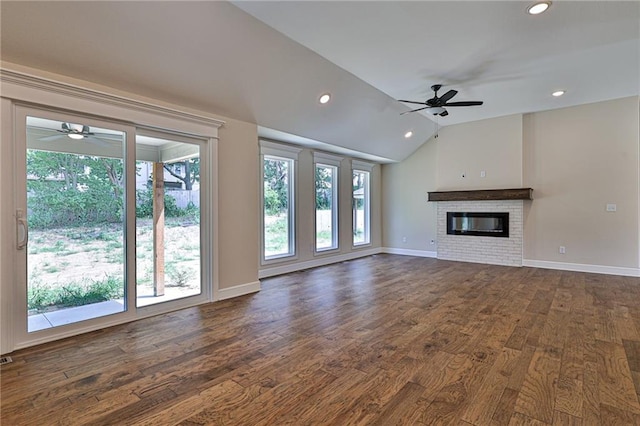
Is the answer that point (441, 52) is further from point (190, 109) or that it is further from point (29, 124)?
point (29, 124)

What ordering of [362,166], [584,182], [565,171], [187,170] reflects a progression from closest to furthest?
[187,170] → [584,182] → [565,171] → [362,166]

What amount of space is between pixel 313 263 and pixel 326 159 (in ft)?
7.41

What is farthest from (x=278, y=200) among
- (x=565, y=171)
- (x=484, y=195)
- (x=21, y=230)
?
(x=565, y=171)

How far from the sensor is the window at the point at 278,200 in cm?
577

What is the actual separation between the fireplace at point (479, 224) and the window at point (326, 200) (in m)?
2.75

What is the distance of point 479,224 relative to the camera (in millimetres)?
7129

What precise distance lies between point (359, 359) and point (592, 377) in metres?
1.65

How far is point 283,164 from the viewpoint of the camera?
20.3ft

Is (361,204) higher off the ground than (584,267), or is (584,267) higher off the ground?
(361,204)

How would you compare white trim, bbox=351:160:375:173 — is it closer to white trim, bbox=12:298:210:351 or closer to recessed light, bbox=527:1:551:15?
recessed light, bbox=527:1:551:15

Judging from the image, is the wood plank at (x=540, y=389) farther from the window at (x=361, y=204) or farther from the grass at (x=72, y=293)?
the window at (x=361, y=204)

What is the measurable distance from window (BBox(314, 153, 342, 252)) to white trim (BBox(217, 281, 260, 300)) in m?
2.32

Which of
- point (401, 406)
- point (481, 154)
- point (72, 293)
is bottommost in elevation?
point (401, 406)

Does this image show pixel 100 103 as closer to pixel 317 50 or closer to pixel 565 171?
pixel 317 50
